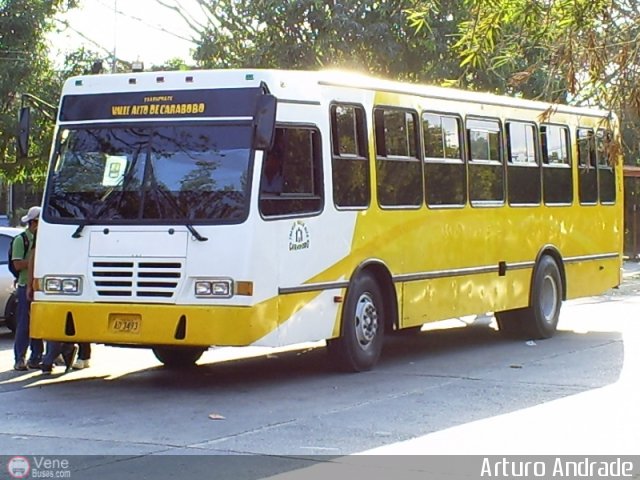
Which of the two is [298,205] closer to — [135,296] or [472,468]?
[135,296]

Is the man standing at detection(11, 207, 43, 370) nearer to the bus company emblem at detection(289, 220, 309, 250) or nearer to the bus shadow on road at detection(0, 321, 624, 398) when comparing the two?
the bus shadow on road at detection(0, 321, 624, 398)

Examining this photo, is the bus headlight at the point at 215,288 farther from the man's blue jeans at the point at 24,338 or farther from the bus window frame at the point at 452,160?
the bus window frame at the point at 452,160

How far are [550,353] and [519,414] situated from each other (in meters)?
4.73

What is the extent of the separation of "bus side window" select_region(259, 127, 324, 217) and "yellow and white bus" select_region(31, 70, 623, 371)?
0.02 metres

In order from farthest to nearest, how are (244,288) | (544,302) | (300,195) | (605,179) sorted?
(605,179), (544,302), (300,195), (244,288)

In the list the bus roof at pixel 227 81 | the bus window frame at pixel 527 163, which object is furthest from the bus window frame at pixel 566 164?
the bus roof at pixel 227 81

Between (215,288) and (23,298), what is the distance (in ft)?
Result: 10.4

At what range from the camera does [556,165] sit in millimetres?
17656

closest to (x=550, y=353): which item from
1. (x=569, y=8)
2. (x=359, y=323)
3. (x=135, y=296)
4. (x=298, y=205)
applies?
(x=359, y=323)

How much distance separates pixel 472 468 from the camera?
A: 27.9ft

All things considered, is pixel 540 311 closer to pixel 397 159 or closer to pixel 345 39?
pixel 397 159

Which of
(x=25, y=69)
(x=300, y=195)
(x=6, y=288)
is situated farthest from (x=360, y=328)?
(x=25, y=69)

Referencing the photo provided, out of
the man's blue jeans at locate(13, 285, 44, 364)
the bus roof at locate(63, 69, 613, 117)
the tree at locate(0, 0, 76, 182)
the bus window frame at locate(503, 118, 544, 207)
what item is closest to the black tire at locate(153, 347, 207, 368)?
the man's blue jeans at locate(13, 285, 44, 364)

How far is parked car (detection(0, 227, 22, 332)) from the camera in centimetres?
1742
